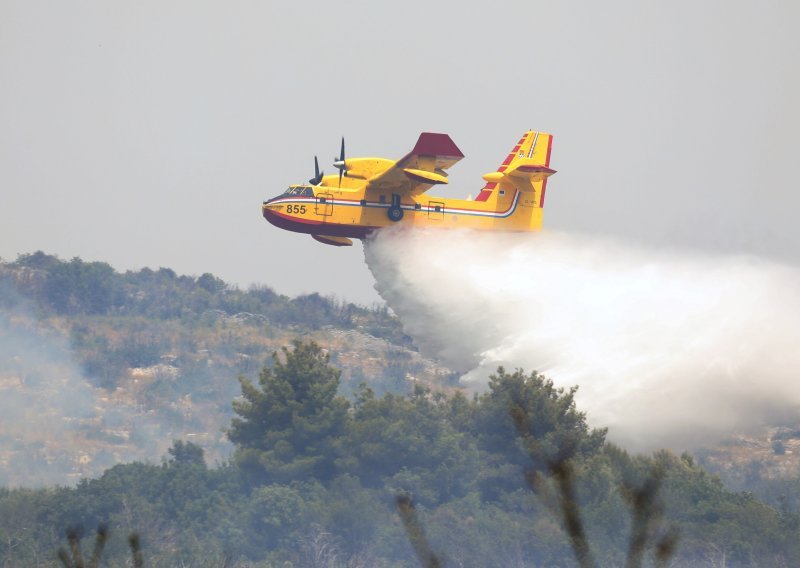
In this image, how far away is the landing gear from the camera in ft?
124

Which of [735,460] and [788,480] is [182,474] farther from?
[735,460]

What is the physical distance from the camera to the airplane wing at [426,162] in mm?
35906

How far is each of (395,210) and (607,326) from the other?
21.9ft

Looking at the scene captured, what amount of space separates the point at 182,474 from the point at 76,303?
47749mm

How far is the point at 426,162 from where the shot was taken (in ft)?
119

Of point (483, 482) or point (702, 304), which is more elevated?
point (702, 304)

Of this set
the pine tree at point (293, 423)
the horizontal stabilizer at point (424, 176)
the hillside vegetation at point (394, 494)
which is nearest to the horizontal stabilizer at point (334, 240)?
the horizontal stabilizer at point (424, 176)

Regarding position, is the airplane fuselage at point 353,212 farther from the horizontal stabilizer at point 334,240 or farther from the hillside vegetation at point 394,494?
the hillside vegetation at point 394,494

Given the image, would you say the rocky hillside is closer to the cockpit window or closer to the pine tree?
the pine tree

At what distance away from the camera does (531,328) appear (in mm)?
39094

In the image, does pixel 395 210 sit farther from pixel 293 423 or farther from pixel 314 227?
pixel 293 423

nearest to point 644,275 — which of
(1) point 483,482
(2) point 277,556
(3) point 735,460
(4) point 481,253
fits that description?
(4) point 481,253

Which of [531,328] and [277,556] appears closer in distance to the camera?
[531,328]

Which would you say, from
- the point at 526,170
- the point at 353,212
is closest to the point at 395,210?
the point at 353,212
